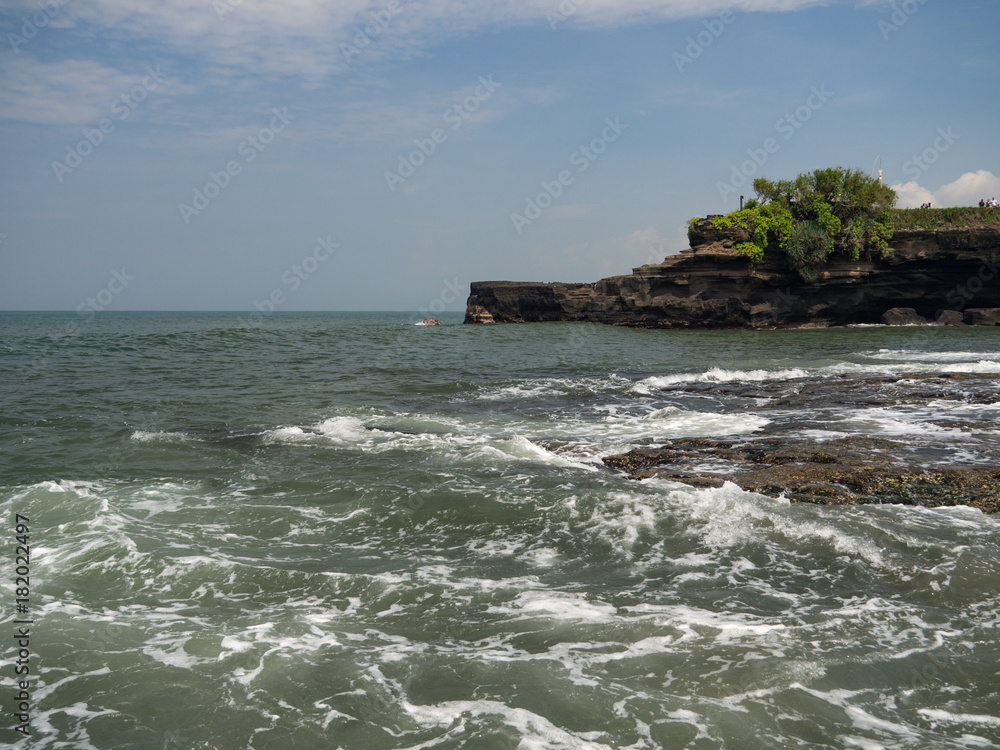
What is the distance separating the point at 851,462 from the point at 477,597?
16.4 ft

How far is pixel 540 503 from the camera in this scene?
21.7 ft

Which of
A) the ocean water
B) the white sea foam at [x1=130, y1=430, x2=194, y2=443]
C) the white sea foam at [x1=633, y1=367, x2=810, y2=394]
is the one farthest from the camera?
the white sea foam at [x1=633, y1=367, x2=810, y2=394]

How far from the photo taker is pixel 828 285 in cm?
4181

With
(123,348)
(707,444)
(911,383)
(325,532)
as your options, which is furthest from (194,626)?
(123,348)

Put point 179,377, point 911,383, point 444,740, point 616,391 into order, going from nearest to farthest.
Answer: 1. point 444,740
2. point 911,383
3. point 616,391
4. point 179,377

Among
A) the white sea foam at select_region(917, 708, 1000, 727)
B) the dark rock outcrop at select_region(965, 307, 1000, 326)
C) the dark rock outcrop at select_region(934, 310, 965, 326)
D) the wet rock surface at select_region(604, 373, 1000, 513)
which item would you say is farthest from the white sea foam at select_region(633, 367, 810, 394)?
the dark rock outcrop at select_region(965, 307, 1000, 326)

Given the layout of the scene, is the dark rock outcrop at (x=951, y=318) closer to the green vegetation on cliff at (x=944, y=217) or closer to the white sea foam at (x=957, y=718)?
the green vegetation on cliff at (x=944, y=217)

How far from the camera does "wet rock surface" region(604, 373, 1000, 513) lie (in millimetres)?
6551

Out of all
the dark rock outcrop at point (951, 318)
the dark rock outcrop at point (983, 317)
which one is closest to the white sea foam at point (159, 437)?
the dark rock outcrop at point (951, 318)

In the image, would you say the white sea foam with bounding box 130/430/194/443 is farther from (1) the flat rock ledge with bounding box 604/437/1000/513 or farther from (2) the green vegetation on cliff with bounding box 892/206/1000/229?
(2) the green vegetation on cliff with bounding box 892/206/1000/229

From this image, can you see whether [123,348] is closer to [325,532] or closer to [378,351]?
[378,351]

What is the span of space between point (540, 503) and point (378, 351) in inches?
840

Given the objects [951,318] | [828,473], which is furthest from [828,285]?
[828,473]

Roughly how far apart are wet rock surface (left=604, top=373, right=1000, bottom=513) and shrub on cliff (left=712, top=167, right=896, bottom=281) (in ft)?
103
